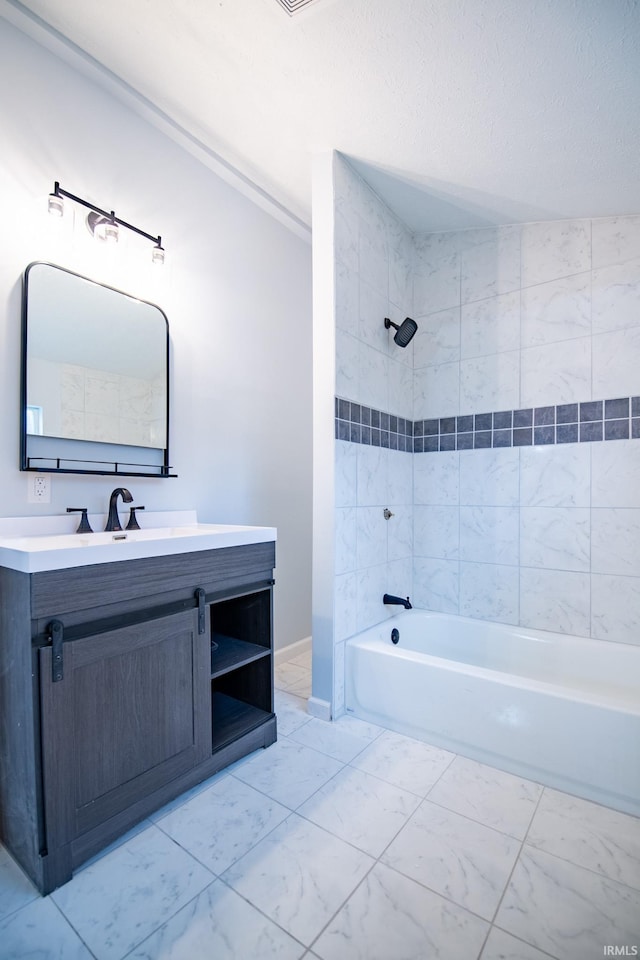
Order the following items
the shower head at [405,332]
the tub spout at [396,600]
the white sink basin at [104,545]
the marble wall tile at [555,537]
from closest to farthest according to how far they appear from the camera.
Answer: the white sink basin at [104,545] → the marble wall tile at [555,537] → the shower head at [405,332] → the tub spout at [396,600]

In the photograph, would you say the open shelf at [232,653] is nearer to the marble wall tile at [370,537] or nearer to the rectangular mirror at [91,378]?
the marble wall tile at [370,537]

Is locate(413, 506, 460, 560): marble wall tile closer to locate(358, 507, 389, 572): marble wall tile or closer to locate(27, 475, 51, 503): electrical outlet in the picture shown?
locate(358, 507, 389, 572): marble wall tile

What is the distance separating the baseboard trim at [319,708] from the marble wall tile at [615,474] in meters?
1.61

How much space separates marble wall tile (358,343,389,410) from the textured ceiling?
2.75 ft

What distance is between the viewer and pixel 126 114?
191 cm

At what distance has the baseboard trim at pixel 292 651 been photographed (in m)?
2.70

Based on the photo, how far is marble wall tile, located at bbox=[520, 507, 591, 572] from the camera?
220 cm

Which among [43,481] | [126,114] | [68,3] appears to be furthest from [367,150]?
[43,481]

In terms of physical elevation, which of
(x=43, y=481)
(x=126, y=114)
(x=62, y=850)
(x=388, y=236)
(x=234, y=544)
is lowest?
(x=62, y=850)

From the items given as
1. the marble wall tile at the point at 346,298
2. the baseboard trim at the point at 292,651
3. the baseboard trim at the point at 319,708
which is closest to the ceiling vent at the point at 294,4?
the marble wall tile at the point at 346,298

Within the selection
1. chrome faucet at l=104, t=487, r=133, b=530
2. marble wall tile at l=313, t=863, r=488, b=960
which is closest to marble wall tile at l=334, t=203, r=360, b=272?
chrome faucet at l=104, t=487, r=133, b=530

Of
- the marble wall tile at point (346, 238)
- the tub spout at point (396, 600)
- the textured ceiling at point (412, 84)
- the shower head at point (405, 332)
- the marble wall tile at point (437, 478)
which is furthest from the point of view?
the marble wall tile at point (437, 478)

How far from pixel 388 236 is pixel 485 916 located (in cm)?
280

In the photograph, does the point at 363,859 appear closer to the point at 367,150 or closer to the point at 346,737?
the point at 346,737
